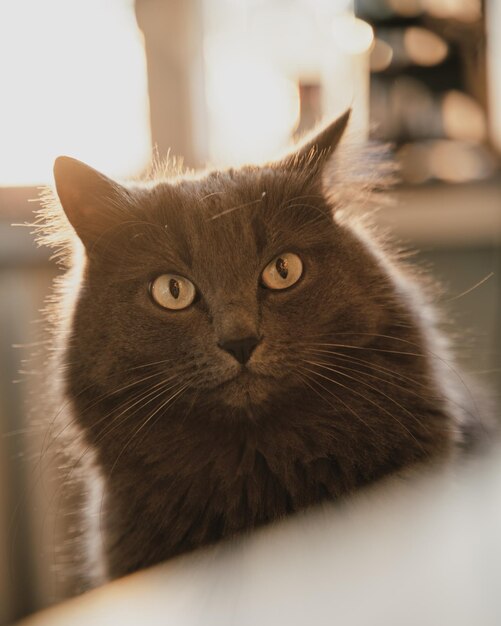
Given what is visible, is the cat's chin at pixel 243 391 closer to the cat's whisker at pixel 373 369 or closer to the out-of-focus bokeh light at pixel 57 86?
the cat's whisker at pixel 373 369

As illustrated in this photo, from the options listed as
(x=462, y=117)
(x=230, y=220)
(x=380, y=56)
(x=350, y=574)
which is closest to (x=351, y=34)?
(x=380, y=56)

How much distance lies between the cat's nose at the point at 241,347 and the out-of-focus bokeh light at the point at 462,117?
1137mm

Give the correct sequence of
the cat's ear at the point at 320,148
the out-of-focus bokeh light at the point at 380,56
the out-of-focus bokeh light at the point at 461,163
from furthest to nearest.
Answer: the out-of-focus bokeh light at the point at 461,163
the out-of-focus bokeh light at the point at 380,56
the cat's ear at the point at 320,148

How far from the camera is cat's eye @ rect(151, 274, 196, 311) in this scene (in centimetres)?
67

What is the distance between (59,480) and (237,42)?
770 mm

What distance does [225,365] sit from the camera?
628 mm

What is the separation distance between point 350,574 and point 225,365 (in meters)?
0.21

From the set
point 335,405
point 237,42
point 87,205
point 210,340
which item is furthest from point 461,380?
point 237,42

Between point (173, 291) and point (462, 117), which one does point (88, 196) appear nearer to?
point (173, 291)

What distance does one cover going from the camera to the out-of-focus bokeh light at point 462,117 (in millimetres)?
1583

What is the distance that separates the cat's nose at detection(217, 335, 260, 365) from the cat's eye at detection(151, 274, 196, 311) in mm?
66

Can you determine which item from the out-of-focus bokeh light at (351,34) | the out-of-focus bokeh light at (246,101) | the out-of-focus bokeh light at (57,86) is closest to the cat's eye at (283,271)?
the out-of-focus bokeh light at (57,86)

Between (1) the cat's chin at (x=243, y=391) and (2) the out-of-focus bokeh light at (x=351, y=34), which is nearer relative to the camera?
(1) the cat's chin at (x=243, y=391)

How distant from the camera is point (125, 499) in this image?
0.70m
